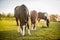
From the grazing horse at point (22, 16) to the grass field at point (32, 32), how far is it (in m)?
0.09

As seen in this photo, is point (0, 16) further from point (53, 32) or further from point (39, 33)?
point (53, 32)

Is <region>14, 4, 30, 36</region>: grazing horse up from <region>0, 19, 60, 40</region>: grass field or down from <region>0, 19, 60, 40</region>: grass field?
up

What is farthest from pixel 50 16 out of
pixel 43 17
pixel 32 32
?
pixel 32 32

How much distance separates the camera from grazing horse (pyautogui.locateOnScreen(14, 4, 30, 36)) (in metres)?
2.46

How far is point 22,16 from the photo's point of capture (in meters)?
2.47

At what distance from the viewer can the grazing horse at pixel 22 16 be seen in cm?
246

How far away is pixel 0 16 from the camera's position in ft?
8.23

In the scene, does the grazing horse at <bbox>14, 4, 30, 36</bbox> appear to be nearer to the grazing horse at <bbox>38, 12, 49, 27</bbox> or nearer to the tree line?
the tree line

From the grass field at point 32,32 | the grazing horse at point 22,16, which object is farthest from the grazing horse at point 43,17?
the grazing horse at point 22,16

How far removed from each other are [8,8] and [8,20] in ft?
0.63

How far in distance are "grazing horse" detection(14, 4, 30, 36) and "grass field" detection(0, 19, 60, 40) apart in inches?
3.5

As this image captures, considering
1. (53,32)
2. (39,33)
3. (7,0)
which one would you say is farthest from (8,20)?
(53,32)

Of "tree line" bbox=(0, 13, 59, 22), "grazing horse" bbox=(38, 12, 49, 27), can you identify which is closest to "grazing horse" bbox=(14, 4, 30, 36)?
"tree line" bbox=(0, 13, 59, 22)

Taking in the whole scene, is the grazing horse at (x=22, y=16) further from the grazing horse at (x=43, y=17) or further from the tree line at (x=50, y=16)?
the grazing horse at (x=43, y=17)
